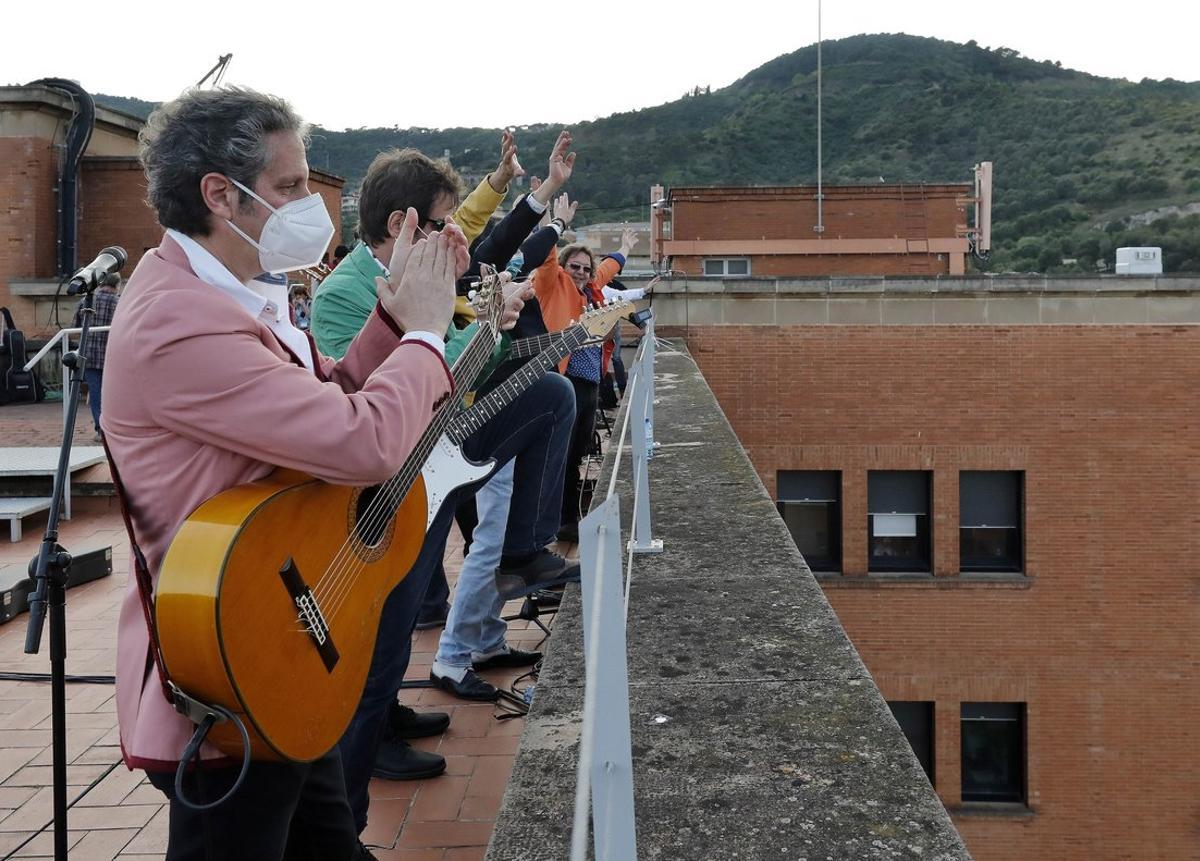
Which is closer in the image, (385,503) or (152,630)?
(152,630)

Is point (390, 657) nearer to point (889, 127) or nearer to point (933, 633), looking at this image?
point (933, 633)

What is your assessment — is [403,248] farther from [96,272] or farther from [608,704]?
[96,272]

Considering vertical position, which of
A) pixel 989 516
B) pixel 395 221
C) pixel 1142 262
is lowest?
pixel 989 516

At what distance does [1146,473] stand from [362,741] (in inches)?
701

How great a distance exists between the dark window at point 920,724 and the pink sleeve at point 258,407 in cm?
1717

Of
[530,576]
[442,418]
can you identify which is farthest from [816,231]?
[442,418]

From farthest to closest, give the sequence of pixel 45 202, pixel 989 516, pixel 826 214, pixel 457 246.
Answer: pixel 826 214 < pixel 989 516 < pixel 45 202 < pixel 457 246

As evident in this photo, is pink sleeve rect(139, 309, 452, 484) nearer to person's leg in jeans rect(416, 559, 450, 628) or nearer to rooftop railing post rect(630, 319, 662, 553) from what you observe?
rooftop railing post rect(630, 319, 662, 553)

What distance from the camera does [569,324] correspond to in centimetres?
650

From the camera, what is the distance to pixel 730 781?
7.95 ft

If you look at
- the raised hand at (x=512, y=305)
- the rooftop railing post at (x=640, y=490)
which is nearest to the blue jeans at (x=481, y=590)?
the rooftop railing post at (x=640, y=490)

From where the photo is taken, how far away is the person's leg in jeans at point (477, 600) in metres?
4.30

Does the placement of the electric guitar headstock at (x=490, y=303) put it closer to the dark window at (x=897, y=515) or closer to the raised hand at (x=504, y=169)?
the raised hand at (x=504, y=169)

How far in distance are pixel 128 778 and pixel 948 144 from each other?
7335 cm
